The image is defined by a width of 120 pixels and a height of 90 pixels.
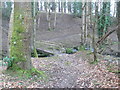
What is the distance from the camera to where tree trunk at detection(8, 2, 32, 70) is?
23.4ft

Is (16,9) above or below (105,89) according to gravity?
above

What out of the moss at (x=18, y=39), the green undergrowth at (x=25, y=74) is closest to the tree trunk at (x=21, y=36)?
the moss at (x=18, y=39)

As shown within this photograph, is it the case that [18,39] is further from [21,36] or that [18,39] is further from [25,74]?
[25,74]

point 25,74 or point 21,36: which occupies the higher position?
point 21,36

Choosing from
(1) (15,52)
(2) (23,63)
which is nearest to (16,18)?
(1) (15,52)

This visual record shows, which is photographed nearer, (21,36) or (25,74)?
(25,74)

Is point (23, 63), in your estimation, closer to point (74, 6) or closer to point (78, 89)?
point (78, 89)

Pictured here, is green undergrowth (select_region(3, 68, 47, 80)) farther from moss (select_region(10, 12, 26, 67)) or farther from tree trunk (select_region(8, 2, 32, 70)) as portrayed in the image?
moss (select_region(10, 12, 26, 67))

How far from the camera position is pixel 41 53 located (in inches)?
653

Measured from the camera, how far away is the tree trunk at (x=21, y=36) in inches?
281

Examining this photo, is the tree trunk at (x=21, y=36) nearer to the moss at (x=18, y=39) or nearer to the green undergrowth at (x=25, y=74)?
the moss at (x=18, y=39)

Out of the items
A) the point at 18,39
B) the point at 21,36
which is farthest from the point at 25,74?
the point at 21,36

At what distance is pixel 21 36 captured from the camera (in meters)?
7.17

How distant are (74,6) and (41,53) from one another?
28.4 meters
